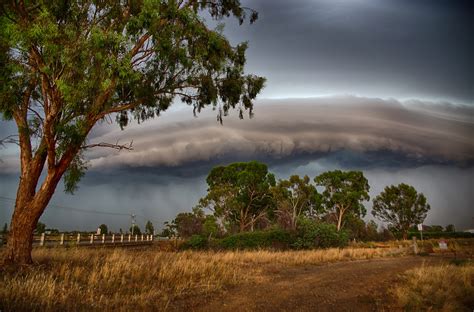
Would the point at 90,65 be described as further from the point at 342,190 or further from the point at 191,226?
the point at 342,190

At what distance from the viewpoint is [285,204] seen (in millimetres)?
39625

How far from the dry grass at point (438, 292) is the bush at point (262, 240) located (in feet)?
53.9

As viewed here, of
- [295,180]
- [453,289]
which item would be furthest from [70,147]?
[295,180]

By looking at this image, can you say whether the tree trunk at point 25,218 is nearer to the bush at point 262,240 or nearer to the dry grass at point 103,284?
the dry grass at point 103,284

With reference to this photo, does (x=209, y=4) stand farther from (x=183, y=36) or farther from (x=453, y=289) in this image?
(x=453, y=289)

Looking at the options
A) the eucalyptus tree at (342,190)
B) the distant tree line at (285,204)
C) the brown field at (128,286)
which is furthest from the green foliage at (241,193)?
the brown field at (128,286)

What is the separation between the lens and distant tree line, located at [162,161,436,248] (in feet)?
139

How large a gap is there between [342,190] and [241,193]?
1901 cm

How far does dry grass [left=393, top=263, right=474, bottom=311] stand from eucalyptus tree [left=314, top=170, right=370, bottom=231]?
44.4 meters

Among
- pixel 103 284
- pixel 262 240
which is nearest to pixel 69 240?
pixel 262 240

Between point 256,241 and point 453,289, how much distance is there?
18749mm

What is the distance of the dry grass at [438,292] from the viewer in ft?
23.1

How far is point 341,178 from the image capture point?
181 feet

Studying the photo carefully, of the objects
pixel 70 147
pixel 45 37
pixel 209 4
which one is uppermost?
pixel 209 4
